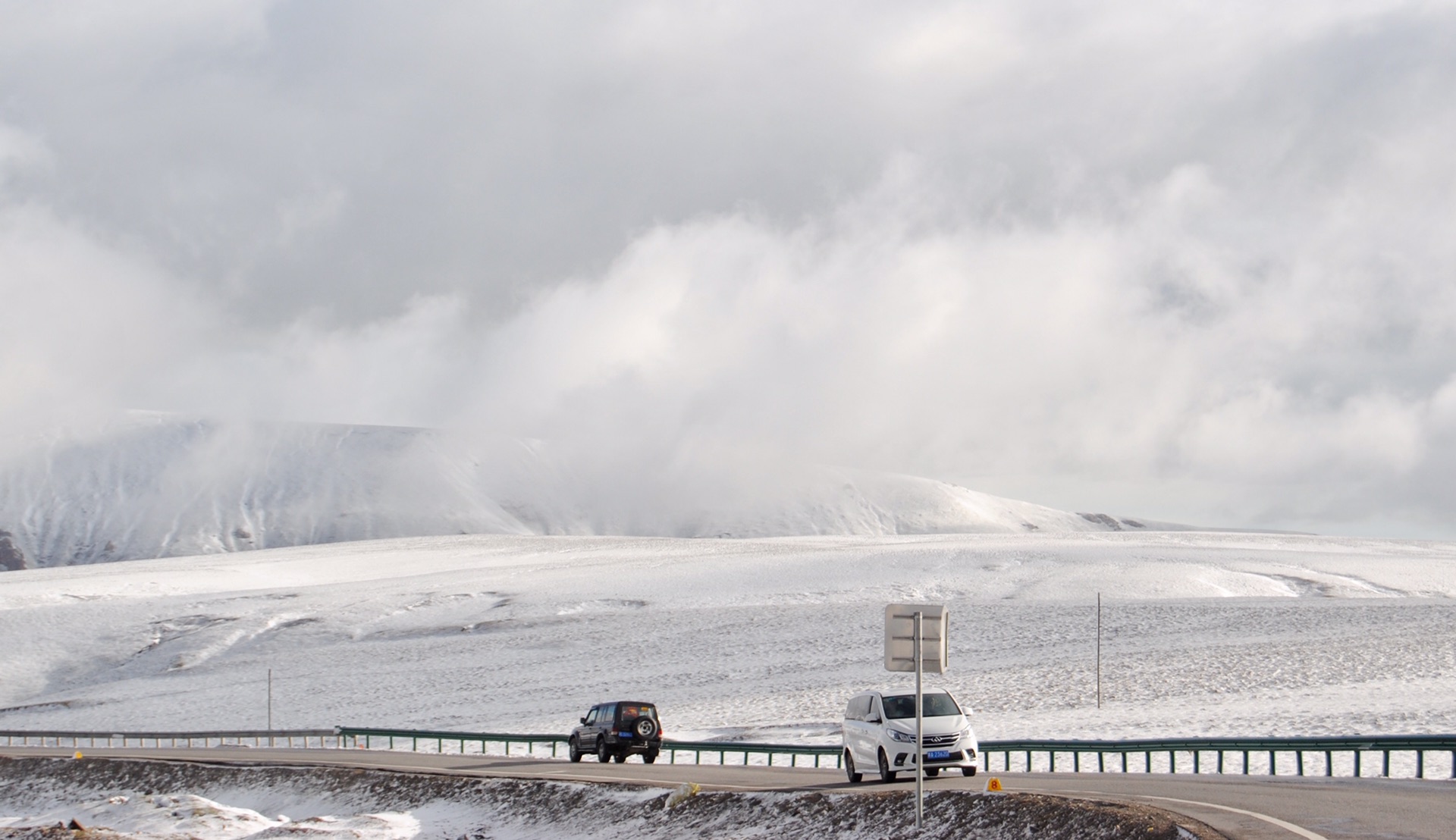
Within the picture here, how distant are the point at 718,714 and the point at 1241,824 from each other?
39.5 metres

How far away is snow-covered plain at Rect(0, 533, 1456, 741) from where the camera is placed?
54.0m

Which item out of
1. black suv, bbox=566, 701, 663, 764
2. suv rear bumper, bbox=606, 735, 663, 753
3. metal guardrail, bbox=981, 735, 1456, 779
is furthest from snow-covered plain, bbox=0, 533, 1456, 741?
suv rear bumper, bbox=606, 735, 663, 753

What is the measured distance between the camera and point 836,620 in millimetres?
76562

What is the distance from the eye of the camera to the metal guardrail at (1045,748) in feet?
88.2

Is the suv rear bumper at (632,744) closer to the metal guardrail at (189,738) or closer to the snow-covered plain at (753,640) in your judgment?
the snow-covered plain at (753,640)

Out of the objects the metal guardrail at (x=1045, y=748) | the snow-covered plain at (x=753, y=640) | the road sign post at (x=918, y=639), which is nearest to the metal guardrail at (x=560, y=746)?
the metal guardrail at (x=1045, y=748)

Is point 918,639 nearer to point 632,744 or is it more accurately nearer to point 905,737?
point 905,737

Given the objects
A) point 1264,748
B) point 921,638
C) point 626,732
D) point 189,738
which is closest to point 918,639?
point 921,638

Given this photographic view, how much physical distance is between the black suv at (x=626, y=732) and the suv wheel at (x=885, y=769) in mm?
12404

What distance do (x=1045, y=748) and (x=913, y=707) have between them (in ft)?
24.6

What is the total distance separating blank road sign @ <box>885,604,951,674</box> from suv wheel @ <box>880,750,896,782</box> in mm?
8347

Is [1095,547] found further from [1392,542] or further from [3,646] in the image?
[3,646]

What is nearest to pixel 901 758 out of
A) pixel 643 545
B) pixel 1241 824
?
pixel 1241 824

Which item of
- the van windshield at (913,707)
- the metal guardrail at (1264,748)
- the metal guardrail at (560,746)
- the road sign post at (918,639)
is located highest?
the road sign post at (918,639)
